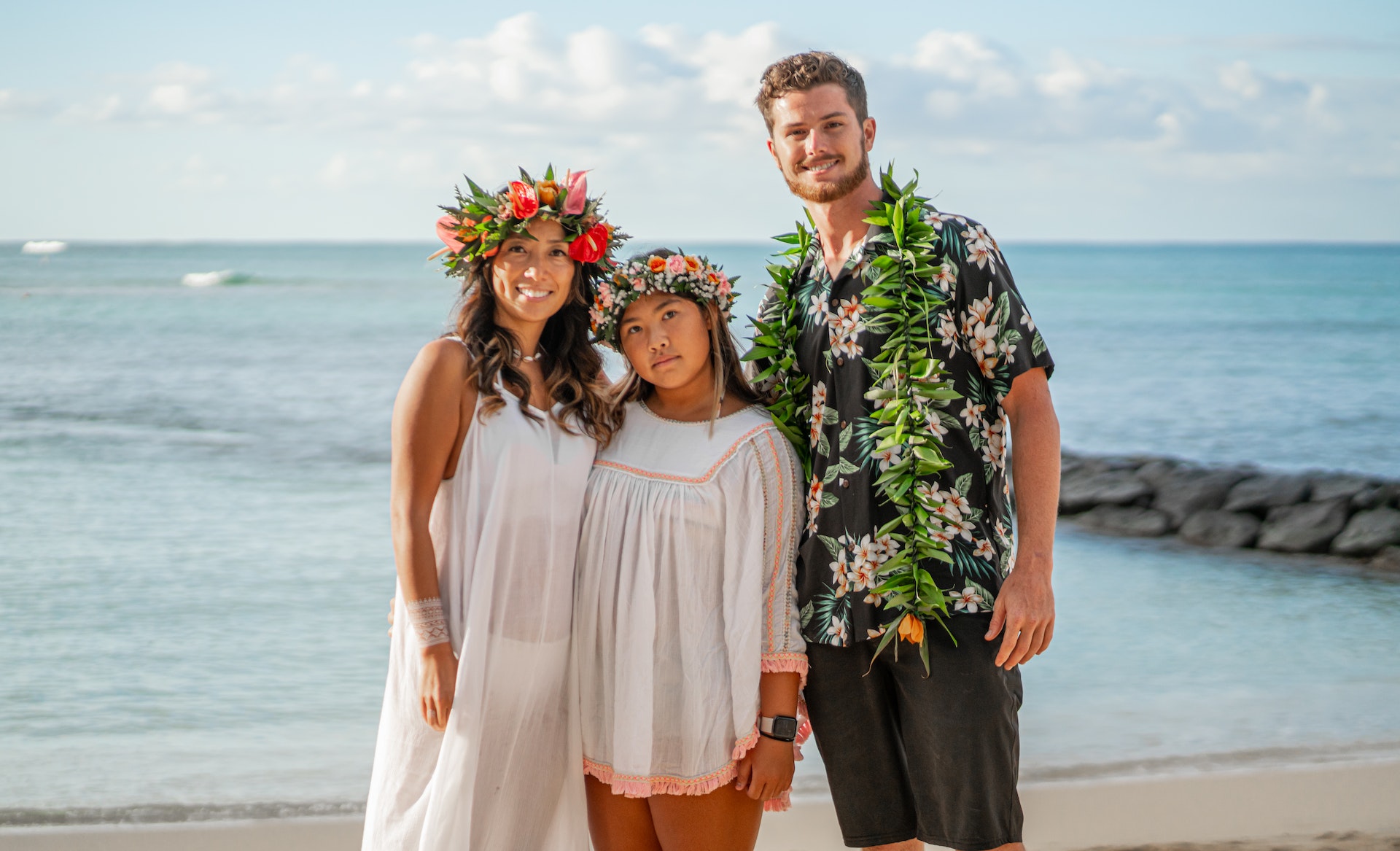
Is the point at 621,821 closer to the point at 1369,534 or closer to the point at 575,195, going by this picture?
the point at 575,195

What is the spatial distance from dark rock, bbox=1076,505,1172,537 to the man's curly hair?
839 cm

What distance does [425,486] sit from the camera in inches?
114

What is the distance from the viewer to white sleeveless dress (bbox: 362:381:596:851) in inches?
116

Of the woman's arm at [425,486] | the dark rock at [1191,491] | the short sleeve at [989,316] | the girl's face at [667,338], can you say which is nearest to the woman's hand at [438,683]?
the woman's arm at [425,486]

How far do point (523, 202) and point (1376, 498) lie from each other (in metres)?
9.96

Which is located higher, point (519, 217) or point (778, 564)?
point (519, 217)

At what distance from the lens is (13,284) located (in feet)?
114

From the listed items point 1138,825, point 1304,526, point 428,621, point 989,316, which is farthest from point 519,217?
point 1304,526

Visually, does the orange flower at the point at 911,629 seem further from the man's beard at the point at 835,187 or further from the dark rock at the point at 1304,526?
the dark rock at the point at 1304,526

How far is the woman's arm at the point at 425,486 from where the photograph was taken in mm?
2885

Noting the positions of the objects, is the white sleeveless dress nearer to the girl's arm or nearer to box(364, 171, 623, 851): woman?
box(364, 171, 623, 851): woman

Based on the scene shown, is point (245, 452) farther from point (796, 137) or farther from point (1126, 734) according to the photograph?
point (796, 137)

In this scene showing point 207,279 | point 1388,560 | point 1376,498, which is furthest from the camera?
point 207,279

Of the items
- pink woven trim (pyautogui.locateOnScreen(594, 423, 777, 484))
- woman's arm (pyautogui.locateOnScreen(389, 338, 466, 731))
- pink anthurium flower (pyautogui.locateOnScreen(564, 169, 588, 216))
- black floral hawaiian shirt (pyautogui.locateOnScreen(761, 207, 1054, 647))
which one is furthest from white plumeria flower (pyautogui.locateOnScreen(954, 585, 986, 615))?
pink anthurium flower (pyautogui.locateOnScreen(564, 169, 588, 216))
